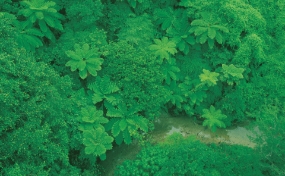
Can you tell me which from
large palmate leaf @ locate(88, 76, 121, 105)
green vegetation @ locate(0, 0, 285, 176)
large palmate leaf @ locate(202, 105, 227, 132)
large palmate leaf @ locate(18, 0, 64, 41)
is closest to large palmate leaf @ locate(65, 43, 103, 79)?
green vegetation @ locate(0, 0, 285, 176)

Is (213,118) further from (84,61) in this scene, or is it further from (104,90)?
(84,61)

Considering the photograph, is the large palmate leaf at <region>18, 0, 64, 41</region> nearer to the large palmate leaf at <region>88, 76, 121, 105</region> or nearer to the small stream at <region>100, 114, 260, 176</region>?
the large palmate leaf at <region>88, 76, 121, 105</region>

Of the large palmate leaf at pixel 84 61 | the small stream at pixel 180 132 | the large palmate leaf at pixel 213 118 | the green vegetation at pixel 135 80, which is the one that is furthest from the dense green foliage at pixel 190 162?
the large palmate leaf at pixel 84 61

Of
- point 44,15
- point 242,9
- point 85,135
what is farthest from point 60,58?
point 242,9

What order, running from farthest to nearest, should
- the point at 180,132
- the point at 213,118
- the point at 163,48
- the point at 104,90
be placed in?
the point at 180,132 → the point at 213,118 → the point at 163,48 → the point at 104,90

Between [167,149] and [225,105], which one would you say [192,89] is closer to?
[225,105]

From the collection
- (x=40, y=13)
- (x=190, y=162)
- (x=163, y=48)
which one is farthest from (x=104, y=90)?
(x=190, y=162)

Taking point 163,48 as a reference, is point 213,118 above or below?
below

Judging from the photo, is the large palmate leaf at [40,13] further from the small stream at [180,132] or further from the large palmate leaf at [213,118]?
the large palmate leaf at [213,118]
